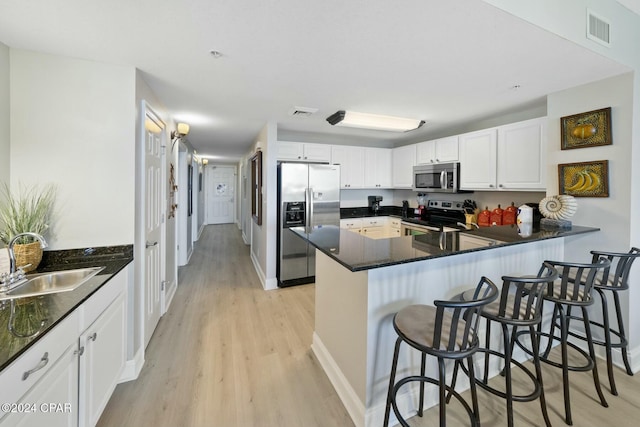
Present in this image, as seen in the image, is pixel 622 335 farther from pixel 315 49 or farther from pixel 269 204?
pixel 269 204

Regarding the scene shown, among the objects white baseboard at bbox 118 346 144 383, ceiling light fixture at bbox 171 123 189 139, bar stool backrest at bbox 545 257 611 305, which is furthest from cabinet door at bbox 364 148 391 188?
white baseboard at bbox 118 346 144 383

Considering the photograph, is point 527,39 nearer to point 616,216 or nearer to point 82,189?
point 616,216

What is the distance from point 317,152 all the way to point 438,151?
1.87 meters

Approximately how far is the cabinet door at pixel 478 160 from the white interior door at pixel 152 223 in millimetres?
3696

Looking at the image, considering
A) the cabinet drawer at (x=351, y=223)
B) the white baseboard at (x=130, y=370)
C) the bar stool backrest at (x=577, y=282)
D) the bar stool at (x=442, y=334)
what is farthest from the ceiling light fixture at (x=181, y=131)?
the bar stool backrest at (x=577, y=282)

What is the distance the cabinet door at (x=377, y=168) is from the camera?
4.75 m

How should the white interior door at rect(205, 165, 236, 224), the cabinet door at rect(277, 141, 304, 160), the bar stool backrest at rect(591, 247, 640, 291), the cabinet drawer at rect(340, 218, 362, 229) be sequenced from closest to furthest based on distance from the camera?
1. the bar stool backrest at rect(591, 247, 640, 291)
2. the cabinet door at rect(277, 141, 304, 160)
3. the cabinet drawer at rect(340, 218, 362, 229)
4. the white interior door at rect(205, 165, 236, 224)

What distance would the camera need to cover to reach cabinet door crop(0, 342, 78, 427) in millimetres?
925

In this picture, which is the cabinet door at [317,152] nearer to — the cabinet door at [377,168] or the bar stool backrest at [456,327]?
the cabinet door at [377,168]

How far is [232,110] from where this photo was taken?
3086 mm

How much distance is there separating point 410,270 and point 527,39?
1.61 metres

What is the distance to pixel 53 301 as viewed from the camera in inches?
50.0

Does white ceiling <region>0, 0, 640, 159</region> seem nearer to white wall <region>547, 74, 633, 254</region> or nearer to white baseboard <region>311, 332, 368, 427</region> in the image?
white wall <region>547, 74, 633, 254</region>

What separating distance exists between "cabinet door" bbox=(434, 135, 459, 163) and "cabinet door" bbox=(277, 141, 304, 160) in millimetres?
2088
